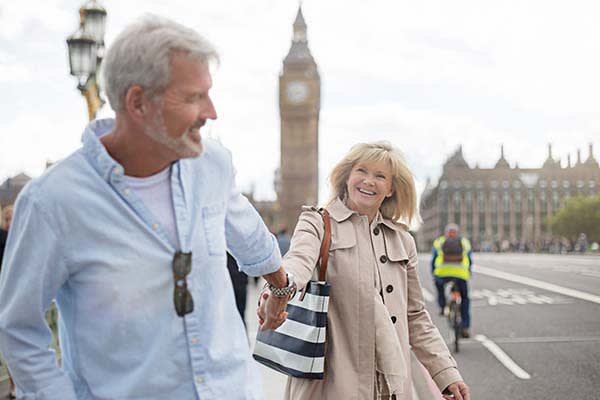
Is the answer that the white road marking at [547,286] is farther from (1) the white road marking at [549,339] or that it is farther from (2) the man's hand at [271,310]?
(2) the man's hand at [271,310]

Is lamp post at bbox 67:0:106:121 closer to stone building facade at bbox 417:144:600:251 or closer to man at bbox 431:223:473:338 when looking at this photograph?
man at bbox 431:223:473:338

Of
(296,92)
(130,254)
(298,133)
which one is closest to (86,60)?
(130,254)

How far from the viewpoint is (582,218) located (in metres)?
59.3

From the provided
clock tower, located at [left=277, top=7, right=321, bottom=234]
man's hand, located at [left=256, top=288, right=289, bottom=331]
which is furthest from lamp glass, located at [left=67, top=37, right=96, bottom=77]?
clock tower, located at [left=277, top=7, right=321, bottom=234]

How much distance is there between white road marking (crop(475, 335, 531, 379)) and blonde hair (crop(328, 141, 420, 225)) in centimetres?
509

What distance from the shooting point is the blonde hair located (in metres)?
3.53

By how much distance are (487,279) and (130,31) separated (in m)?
22.4

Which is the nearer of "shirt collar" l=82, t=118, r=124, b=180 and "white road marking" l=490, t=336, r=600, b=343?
"shirt collar" l=82, t=118, r=124, b=180

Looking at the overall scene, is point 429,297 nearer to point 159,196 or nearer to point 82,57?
point 82,57

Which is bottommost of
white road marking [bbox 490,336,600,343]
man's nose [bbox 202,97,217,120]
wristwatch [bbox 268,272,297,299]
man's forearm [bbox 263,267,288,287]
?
white road marking [bbox 490,336,600,343]

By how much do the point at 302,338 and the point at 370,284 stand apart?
1.16ft

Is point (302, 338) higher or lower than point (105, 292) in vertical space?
lower

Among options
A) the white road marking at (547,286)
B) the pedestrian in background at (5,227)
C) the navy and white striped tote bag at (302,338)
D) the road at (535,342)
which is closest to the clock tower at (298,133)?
the white road marking at (547,286)

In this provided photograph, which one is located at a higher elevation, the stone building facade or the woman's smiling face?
the stone building facade
